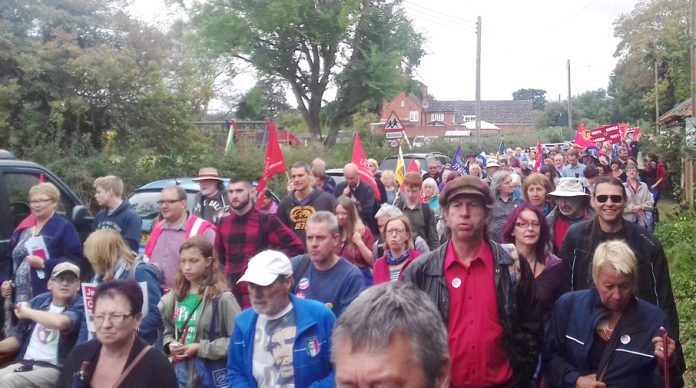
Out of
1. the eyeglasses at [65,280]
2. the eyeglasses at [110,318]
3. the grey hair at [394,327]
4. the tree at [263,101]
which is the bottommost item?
the eyeglasses at [110,318]

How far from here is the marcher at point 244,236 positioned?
22.0 feet

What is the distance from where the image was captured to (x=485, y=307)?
395 centimetres

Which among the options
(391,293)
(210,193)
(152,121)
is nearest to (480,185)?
(391,293)

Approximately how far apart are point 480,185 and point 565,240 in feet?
5.38

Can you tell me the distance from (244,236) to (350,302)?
1965 mm

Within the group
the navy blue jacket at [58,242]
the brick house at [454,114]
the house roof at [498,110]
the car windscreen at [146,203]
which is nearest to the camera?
the navy blue jacket at [58,242]

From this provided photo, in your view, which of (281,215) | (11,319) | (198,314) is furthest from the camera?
(281,215)

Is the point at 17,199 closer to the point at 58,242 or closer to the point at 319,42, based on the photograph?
the point at 58,242

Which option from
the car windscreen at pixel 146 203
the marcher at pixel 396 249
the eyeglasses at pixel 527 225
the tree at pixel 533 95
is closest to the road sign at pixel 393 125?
the car windscreen at pixel 146 203

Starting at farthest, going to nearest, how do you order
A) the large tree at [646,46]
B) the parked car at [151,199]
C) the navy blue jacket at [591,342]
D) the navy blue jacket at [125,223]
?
the large tree at [646,46], the parked car at [151,199], the navy blue jacket at [125,223], the navy blue jacket at [591,342]

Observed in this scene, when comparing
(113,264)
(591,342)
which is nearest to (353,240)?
(113,264)

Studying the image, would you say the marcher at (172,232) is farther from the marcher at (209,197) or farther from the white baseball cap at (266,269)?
the white baseball cap at (266,269)

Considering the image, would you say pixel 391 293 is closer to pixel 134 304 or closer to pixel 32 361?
pixel 134 304

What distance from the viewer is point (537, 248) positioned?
217 inches
